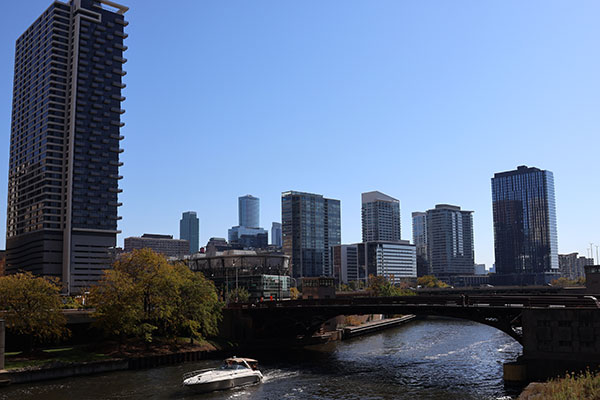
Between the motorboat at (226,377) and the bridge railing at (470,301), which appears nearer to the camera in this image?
the motorboat at (226,377)

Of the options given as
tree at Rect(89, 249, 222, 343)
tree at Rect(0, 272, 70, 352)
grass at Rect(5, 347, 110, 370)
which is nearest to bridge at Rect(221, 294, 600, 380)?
tree at Rect(89, 249, 222, 343)

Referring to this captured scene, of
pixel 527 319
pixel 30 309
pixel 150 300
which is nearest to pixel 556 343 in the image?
pixel 527 319

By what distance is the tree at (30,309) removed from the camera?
74.9 m

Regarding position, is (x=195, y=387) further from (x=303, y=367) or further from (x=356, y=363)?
(x=356, y=363)

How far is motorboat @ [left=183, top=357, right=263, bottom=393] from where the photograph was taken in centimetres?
6244

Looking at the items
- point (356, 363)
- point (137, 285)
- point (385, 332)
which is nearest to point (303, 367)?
point (356, 363)

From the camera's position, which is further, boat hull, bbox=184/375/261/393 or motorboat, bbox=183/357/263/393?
motorboat, bbox=183/357/263/393

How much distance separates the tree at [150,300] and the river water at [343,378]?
9.38 metres

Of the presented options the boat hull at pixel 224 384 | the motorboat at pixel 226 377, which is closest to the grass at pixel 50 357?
the motorboat at pixel 226 377

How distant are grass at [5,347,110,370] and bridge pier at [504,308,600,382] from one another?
178ft

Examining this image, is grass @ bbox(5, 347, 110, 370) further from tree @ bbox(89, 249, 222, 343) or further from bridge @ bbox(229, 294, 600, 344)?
bridge @ bbox(229, 294, 600, 344)

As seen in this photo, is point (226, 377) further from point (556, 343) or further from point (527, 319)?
point (556, 343)

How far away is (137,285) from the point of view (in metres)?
85.6

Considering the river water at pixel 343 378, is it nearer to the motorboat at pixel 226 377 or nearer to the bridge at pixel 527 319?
the motorboat at pixel 226 377
